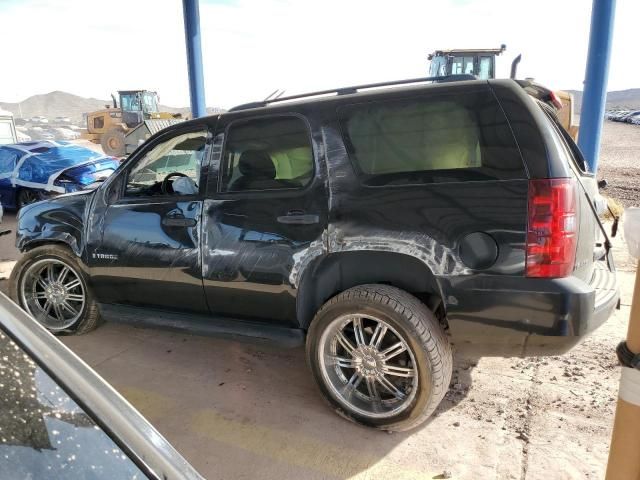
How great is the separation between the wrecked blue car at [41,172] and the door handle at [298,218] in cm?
826

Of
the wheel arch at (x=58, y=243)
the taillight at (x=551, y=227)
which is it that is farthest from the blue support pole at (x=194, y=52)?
the taillight at (x=551, y=227)

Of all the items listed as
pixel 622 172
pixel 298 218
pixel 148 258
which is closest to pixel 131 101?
pixel 622 172

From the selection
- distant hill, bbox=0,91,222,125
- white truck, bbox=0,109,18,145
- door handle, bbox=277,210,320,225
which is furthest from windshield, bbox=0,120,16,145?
distant hill, bbox=0,91,222,125

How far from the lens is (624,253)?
6.24 m

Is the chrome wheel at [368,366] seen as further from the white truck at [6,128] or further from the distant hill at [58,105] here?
the distant hill at [58,105]

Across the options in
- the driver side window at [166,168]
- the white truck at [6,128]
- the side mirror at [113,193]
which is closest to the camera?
the driver side window at [166,168]

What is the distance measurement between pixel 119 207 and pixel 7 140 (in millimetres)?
18726

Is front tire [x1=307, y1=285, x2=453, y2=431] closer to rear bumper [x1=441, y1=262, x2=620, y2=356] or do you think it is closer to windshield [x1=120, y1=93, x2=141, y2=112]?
rear bumper [x1=441, y1=262, x2=620, y2=356]

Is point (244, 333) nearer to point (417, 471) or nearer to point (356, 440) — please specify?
point (356, 440)

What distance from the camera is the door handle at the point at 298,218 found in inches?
114

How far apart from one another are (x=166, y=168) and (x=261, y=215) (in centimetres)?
137

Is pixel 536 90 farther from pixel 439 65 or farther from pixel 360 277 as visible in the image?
pixel 439 65

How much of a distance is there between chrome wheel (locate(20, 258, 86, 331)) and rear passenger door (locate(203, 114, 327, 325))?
1.63 m

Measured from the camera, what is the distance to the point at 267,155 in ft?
10.6
